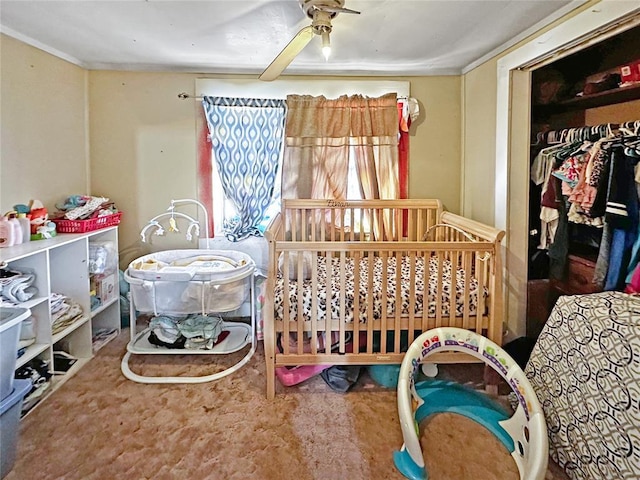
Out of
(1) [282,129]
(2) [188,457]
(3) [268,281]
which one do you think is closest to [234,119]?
(1) [282,129]

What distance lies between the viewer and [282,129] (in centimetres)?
311

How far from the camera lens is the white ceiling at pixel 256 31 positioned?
6.46 feet

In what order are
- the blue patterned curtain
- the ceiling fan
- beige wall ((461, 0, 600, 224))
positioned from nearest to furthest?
the ceiling fan
beige wall ((461, 0, 600, 224))
the blue patterned curtain

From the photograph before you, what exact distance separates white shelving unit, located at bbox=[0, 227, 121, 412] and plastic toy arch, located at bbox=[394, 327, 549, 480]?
1.92m

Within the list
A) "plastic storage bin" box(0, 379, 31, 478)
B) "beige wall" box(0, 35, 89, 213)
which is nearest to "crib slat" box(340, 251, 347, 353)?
"plastic storage bin" box(0, 379, 31, 478)

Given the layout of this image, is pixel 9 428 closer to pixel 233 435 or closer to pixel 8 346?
pixel 8 346

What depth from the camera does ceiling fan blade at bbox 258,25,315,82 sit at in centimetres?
179

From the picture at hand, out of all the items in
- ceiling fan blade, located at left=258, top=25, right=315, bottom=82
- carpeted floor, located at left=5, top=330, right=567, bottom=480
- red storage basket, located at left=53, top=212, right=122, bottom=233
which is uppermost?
ceiling fan blade, located at left=258, top=25, right=315, bottom=82

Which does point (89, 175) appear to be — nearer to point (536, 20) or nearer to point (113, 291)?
point (113, 291)

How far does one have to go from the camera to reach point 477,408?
207cm

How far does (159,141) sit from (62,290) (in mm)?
1305

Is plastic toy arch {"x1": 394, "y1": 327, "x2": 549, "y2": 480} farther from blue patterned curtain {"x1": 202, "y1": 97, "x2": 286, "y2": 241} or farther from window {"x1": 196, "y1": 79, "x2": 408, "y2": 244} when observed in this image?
blue patterned curtain {"x1": 202, "y1": 97, "x2": 286, "y2": 241}

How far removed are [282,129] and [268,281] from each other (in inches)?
59.1

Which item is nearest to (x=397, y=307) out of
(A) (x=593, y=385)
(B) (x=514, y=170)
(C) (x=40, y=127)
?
(A) (x=593, y=385)
